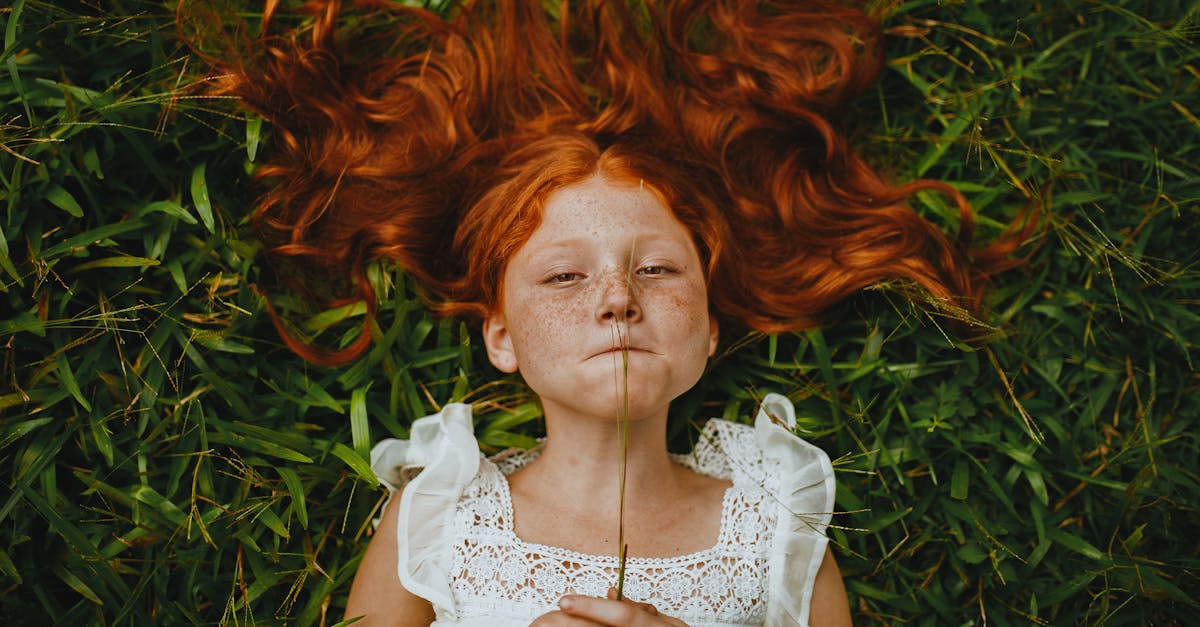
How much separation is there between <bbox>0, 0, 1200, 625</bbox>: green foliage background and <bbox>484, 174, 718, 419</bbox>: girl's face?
1.40 ft

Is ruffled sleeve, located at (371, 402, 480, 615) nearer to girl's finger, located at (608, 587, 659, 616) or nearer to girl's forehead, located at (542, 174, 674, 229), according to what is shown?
girl's finger, located at (608, 587, 659, 616)

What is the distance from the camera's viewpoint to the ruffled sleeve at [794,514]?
193 centimetres

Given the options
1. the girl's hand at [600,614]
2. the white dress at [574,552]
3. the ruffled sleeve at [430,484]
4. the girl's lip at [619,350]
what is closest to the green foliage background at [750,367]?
the ruffled sleeve at [430,484]

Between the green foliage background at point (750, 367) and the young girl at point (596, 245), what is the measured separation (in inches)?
4.9

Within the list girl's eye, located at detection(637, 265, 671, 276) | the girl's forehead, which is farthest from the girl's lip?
the girl's forehead

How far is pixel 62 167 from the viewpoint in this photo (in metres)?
2.06

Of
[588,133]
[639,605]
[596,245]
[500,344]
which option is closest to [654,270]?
[596,245]

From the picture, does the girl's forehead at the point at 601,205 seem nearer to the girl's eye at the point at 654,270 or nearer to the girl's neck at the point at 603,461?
the girl's eye at the point at 654,270

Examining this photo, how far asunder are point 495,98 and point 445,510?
1059mm

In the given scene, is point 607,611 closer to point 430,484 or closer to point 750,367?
point 430,484

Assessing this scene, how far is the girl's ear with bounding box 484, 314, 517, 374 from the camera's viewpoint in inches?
80.9

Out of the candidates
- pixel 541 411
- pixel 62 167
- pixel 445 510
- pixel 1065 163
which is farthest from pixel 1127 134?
pixel 62 167

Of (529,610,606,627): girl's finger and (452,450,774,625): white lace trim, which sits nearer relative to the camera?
(529,610,606,627): girl's finger

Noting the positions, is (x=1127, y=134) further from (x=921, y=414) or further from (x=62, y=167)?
(x=62, y=167)
